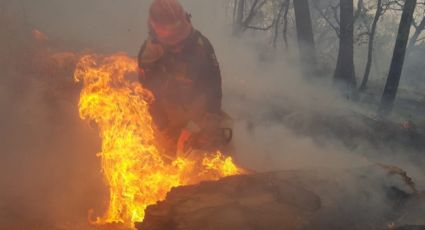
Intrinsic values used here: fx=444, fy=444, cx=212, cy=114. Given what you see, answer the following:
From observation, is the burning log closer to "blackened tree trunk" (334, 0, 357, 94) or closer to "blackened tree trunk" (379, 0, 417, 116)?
"blackened tree trunk" (379, 0, 417, 116)

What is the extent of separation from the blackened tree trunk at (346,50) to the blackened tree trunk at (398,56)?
5.64ft

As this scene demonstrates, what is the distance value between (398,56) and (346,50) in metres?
2.00

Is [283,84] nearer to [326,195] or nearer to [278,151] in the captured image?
[278,151]

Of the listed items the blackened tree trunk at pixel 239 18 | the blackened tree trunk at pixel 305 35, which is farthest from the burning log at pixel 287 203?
→ the blackened tree trunk at pixel 239 18

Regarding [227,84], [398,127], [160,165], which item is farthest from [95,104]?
[227,84]

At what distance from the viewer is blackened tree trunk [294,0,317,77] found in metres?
14.2

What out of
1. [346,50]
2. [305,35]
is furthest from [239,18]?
[346,50]

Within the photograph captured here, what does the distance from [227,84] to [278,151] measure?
548 centimetres

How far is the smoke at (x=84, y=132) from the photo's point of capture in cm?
754

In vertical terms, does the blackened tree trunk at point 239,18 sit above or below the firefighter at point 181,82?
below

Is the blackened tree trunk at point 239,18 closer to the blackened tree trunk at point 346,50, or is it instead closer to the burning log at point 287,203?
the blackened tree trunk at point 346,50

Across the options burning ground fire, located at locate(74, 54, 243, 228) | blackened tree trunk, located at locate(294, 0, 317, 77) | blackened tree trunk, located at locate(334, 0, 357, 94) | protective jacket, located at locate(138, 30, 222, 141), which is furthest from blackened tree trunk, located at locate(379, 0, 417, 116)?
burning ground fire, located at locate(74, 54, 243, 228)

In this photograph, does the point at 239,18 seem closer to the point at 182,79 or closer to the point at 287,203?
the point at 182,79

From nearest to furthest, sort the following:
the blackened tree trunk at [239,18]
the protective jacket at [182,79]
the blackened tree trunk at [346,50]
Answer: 1. the protective jacket at [182,79]
2. the blackened tree trunk at [346,50]
3. the blackened tree trunk at [239,18]
